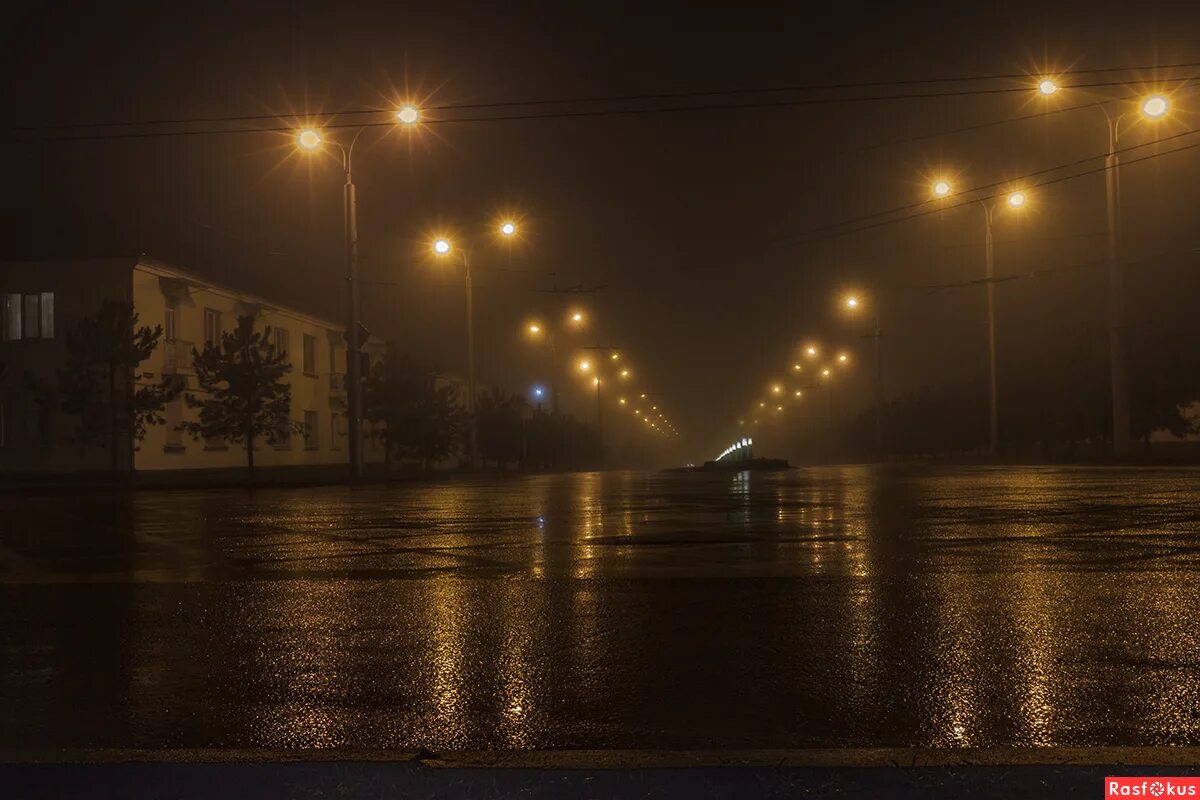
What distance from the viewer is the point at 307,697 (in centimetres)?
557

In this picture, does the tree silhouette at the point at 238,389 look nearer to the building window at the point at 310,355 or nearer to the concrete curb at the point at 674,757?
the building window at the point at 310,355

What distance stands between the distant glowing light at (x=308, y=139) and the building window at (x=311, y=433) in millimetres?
29898

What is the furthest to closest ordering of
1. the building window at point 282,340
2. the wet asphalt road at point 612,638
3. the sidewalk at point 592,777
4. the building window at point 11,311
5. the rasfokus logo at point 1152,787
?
the building window at point 282,340
the building window at point 11,311
the wet asphalt road at point 612,638
the sidewalk at point 592,777
the rasfokus logo at point 1152,787

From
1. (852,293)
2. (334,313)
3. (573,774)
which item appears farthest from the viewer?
(334,313)

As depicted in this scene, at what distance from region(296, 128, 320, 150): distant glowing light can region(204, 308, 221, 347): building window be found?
20.0 meters

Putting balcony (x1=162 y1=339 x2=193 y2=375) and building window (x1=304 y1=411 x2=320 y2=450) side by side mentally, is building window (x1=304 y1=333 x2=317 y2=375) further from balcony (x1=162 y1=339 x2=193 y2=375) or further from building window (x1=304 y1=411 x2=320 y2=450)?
balcony (x1=162 y1=339 x2=193 y2=375)

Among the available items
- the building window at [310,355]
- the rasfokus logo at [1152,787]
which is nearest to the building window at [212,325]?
the building window at [310,355]

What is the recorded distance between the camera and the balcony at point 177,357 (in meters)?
46.0

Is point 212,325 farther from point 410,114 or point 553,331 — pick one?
point 410,114

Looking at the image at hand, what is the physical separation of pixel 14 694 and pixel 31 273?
43607 millimetres

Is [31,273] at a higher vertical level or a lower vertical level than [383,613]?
higher

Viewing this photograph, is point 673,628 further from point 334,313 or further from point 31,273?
point 334,313

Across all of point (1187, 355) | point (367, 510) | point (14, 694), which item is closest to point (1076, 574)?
point (14, 694)

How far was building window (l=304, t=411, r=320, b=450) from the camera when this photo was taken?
2392 inches
